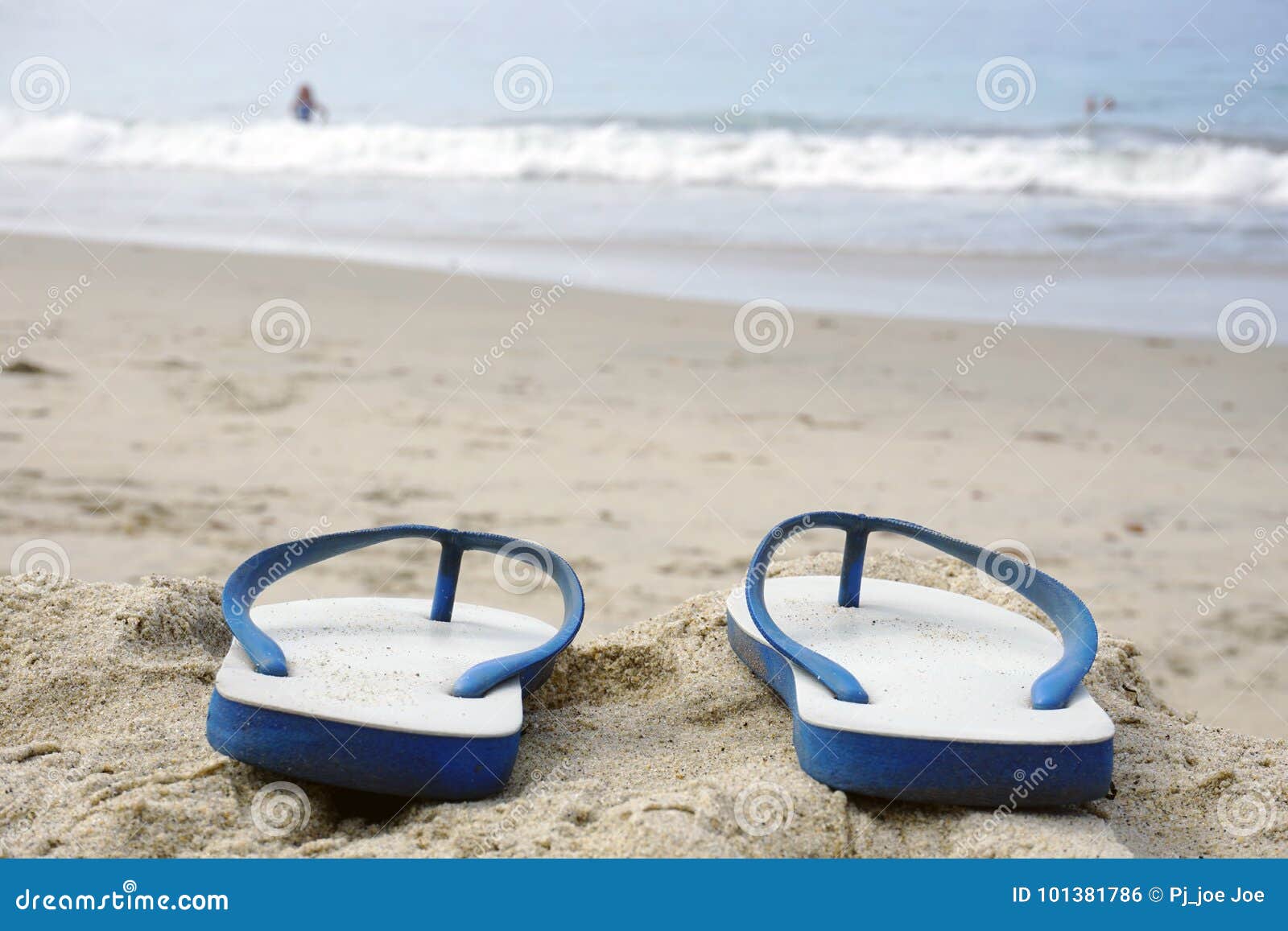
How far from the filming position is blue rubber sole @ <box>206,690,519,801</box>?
4.73ft

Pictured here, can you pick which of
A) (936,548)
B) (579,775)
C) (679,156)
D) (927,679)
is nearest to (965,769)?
(927,679)

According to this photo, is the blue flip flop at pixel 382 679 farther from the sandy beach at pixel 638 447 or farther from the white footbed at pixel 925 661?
the sandy beach at pixel 638 447

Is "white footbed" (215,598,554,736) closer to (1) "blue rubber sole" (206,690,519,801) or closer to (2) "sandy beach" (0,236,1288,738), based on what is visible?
(1) "blue rubber sole" (206,690,519,801)

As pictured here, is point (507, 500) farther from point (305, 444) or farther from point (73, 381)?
point (73, 381)

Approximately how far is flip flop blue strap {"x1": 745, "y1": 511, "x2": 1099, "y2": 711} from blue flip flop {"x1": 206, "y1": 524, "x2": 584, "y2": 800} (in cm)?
29

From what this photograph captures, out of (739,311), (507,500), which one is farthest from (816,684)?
(739,311)

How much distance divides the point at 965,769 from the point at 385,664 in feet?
2.62

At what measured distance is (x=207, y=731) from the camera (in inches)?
59.2

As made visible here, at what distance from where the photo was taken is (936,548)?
5.78 ft

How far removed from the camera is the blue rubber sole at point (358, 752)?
1.44 meters

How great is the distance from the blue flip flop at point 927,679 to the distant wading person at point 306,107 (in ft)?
49.0

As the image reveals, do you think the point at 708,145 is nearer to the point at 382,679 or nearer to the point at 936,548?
the point at 936,548

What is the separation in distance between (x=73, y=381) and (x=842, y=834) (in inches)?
155

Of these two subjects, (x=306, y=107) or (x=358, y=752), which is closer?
(x=358, y=752)
